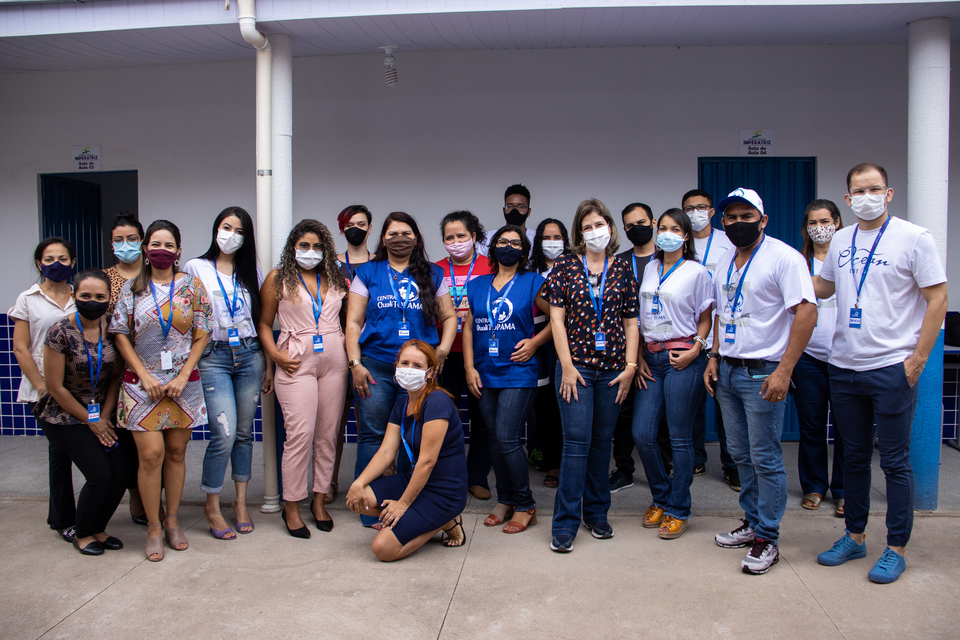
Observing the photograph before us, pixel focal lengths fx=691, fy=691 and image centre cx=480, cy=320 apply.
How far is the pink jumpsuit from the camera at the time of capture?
404 cm

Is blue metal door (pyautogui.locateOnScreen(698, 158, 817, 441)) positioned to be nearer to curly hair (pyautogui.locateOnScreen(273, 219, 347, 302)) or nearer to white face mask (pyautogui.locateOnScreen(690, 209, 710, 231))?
white face mask (pyautogui.locateOnScreen(690, 209, 710, 231))

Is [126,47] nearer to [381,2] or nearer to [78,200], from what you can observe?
[381,2]

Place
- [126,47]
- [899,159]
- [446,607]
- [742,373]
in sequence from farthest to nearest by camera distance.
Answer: [899,159] → [126,47] → [742,373] → [446,607]

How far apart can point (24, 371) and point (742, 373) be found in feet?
12.6

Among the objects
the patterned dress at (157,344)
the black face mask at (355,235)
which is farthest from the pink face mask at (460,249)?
the patterned dress at (157,344)

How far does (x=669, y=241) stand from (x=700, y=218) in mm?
899

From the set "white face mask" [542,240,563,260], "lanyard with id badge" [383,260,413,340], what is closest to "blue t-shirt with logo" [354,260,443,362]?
"lanyard with id badge" [383,260,413,340]

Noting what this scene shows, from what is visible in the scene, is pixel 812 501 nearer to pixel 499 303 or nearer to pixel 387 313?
pixel 499 303

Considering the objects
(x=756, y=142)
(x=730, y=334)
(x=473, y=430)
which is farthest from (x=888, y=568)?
(x=756, y=142)

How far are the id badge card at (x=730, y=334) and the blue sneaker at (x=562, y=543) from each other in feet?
4.42

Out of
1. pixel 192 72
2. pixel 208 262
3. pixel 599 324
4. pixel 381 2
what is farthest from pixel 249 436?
pixel 192 72

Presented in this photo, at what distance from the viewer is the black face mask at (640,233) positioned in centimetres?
429

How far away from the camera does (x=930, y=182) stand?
423cm

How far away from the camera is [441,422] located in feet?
12.0
